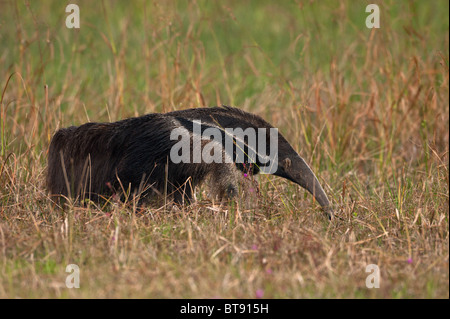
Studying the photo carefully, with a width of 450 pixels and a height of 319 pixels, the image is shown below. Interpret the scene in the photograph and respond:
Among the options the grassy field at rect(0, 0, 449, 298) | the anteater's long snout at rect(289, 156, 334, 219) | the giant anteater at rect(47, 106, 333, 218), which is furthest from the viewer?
the anteater's long snout at rect(289, 156, 334, 219)

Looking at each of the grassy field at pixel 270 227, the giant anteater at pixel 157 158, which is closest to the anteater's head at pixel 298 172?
the giant anteater at pixel 157 158

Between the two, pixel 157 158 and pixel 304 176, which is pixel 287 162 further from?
pixel 157 158

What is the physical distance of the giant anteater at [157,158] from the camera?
5.49 meters

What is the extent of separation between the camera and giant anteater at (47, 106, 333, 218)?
5.49m

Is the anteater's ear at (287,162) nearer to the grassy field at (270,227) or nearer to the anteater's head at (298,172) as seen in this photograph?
the anteater's head at (298,172)

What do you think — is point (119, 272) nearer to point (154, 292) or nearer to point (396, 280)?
point (154, 292)

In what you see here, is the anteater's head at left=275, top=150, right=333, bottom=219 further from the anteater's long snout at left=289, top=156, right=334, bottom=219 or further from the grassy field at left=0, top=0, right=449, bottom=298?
the grassy field at left=0, top=0, right=449, bottom=298

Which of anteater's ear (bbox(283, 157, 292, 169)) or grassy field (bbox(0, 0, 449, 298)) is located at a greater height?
anteater's ear (bbox(283, 157, 292, 169))

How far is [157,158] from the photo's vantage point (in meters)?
5.50

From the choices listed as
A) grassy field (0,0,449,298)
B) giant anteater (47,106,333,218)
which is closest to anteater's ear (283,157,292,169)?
giant anteater (47,106,333,218)

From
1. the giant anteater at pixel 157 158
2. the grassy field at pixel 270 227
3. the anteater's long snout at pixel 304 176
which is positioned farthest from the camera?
the anteater's long snout at pixel 304 176

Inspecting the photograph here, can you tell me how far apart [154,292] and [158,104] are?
14.8 feet

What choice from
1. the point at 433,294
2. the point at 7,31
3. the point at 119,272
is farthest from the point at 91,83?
the point at 433,294

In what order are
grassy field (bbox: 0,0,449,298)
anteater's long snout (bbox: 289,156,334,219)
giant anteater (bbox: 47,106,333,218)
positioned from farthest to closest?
anteater's long snout (bbox: 289,156,334,219) < giant anteater (bbox: 47,106,333,218) < grassy field (bbox: 0,0,449,298)
